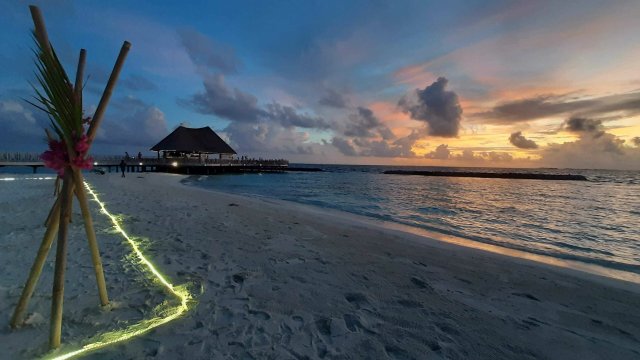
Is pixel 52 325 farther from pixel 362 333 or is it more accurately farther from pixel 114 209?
pixel 114 209

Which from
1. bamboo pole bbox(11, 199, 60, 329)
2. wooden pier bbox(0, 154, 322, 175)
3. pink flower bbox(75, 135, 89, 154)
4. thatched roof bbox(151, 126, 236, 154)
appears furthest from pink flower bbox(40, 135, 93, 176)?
thatched roof bbox(151, 126, 236, 154)

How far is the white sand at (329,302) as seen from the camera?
262 centimetres

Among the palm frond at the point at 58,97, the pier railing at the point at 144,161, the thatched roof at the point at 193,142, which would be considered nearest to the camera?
the palm frond at the point at 58,97

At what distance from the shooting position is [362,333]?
9.39 feet

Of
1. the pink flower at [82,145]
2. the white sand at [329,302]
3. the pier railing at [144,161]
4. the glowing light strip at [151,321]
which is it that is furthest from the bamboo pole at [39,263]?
the pier railing at [144,161]

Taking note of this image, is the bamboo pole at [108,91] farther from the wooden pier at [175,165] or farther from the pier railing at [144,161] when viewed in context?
the wooden pier at [175,165]

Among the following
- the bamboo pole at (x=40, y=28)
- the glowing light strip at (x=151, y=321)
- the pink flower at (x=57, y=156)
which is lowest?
the glowing light strip at (x=151, y=321)

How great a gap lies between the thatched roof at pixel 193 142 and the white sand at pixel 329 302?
47.0 meters

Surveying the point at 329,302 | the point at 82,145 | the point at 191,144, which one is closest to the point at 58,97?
the point at 82,145

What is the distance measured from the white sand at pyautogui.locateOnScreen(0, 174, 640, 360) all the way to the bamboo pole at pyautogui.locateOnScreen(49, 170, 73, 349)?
14 cm

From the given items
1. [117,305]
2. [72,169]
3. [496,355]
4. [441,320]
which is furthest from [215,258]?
[496,355]

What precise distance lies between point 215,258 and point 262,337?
8.50 feet

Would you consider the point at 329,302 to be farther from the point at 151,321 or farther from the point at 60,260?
the point at 60,260

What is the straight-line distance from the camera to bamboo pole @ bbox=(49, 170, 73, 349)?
2334mm
